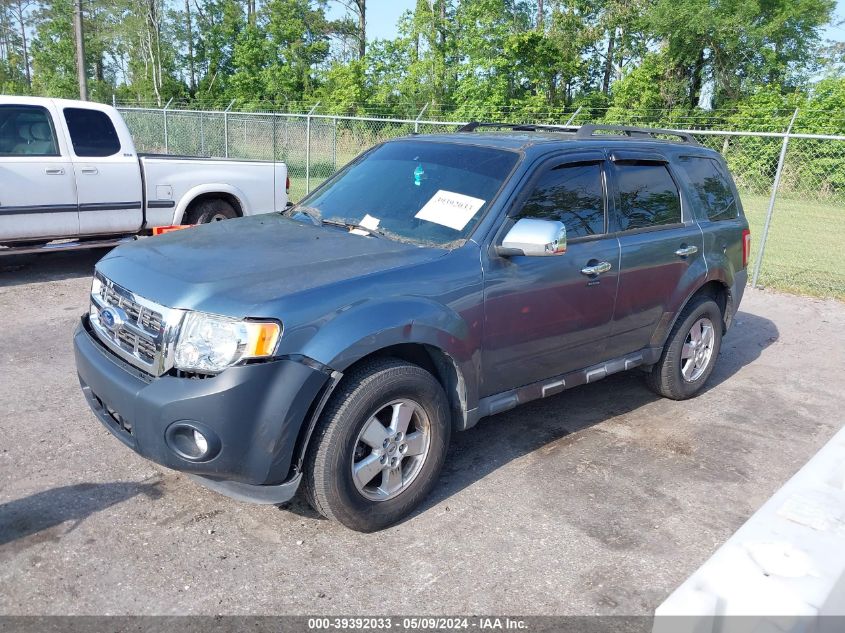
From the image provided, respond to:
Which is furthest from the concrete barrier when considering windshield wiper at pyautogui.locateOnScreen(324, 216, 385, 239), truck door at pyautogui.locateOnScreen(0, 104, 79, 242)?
truck door at pyautogui.locateOnScreen(0, 104, 79, 242)

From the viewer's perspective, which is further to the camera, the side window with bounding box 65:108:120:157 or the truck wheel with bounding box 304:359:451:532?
the side window with bounding box 65:108:120:157

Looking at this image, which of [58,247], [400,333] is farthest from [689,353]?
[58,247]

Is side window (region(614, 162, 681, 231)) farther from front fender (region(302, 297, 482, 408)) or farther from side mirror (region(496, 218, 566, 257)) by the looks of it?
front fender (region(302, 297, 482, 408))

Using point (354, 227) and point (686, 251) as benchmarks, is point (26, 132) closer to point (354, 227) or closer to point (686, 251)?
point (354, 227)

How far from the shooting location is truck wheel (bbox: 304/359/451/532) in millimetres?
3170

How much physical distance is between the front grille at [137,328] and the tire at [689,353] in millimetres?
3558

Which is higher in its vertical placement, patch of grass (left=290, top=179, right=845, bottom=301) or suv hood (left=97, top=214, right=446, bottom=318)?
suv hood (left=97, top=214, right=446, bottom=318)

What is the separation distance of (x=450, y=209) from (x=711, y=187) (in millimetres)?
2590

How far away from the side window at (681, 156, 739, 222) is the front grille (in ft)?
A: 12.7

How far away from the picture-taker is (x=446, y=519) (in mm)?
3631

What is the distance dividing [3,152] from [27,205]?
579mm

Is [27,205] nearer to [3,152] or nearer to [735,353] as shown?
[3,152]

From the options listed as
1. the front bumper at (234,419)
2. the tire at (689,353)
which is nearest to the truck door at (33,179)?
the front bumper at (234,419)

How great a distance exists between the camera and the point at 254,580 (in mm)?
3070
